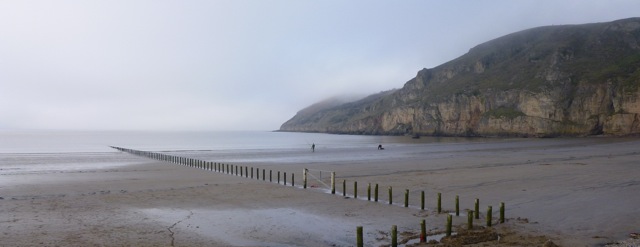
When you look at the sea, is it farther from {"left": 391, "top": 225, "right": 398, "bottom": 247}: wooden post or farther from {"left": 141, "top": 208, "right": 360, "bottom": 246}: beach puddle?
{"left": 391, "top": 225, "right": 398, "bottom": 247}: wooden post

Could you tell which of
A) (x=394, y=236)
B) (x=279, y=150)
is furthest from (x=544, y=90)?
(x=394, y=236)

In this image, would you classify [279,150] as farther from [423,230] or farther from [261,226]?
[423,230]

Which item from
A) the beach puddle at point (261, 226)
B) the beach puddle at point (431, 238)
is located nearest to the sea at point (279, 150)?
the beach puddle at point (261, 226)

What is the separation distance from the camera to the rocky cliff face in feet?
379

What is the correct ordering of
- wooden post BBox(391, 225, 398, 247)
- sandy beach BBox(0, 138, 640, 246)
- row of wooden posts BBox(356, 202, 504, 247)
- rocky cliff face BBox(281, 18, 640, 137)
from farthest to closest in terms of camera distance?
rocky cliff face BBox(281, 18, 640, 137) < sandy beach BBox(0, 138, 640, 246) < wooden post BBox(391, 225, 398, 247) < row of wooden posts BBox(356, 202, 504, 247)

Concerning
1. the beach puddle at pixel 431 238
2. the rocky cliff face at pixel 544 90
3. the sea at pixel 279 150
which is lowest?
the beach puddle at pixel 431 238

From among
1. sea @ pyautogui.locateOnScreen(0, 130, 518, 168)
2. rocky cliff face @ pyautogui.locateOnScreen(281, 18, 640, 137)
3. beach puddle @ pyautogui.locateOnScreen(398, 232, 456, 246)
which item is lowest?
beach puddle @ pyautogui.locateOnScreen(398, 232, 456, 246)

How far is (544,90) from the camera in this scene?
13125 centimetres

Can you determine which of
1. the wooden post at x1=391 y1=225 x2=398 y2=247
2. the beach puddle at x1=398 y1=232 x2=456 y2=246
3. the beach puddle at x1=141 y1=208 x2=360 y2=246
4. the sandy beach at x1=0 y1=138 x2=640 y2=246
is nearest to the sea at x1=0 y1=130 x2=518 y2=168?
the sandy beach at x1=0 y1=138 x2=640 y2=246

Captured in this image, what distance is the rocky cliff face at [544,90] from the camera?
115 metres

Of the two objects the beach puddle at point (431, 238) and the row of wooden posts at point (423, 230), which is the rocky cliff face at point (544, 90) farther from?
the beach puddle at point (431, 238)

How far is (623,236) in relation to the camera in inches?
570

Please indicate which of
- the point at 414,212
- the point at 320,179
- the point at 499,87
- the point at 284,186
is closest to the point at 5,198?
the point at 284,186

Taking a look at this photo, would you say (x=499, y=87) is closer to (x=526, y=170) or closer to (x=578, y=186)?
(x=526, y=170)
